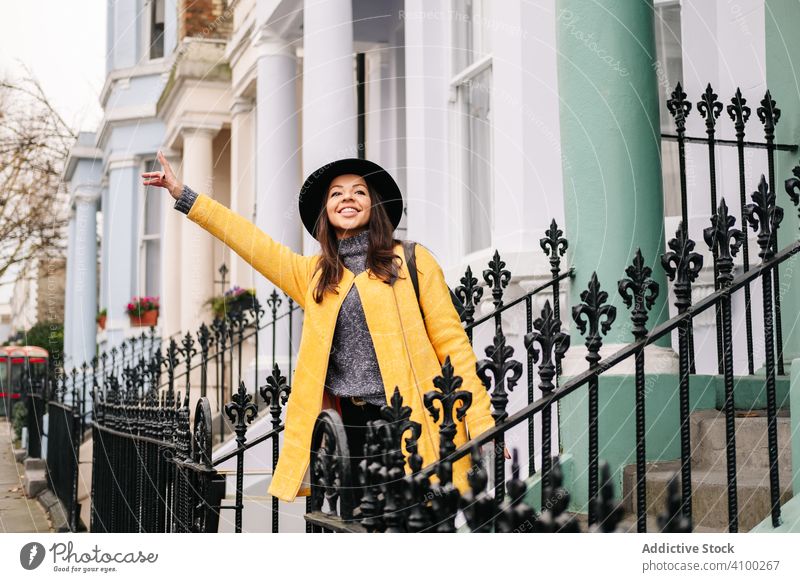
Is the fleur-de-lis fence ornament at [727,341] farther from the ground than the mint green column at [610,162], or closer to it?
closer to it

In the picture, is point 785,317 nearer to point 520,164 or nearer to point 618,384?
point 618,384

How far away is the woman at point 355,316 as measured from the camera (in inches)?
119

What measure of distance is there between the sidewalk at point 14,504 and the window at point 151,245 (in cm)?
328

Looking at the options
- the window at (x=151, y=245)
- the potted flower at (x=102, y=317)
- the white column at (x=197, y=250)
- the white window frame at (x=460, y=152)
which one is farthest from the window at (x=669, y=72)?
the potted flower at (x=102, y=317)

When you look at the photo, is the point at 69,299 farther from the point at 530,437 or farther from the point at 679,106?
the point at 679,106

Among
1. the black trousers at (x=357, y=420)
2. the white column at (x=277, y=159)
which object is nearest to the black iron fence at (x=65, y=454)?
the white column at (x=277, y=159)

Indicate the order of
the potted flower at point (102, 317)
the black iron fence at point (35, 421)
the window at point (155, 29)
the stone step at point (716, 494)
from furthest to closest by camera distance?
the potted flower at point (102, 317) → the window at point (155, 29) → the black iron fence at point (35, 421) → the stone step at point (716, 494)

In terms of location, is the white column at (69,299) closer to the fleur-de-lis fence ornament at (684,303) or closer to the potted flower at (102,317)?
the potted flower at (102,317)

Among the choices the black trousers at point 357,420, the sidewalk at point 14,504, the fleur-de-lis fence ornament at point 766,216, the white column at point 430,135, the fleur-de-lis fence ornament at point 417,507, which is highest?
the white column at point 430,135

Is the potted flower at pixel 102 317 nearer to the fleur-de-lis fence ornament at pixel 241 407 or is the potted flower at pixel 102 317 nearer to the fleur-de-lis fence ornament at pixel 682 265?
the fleur-de-lis fence ornament at pixel 241 407

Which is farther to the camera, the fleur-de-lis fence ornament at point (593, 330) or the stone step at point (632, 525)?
the stone step at point (632, 525)

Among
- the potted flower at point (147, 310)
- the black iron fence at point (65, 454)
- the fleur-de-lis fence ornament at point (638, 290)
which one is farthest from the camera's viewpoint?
the potted flower at point (147, 310)

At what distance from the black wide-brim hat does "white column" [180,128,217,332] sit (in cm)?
630
